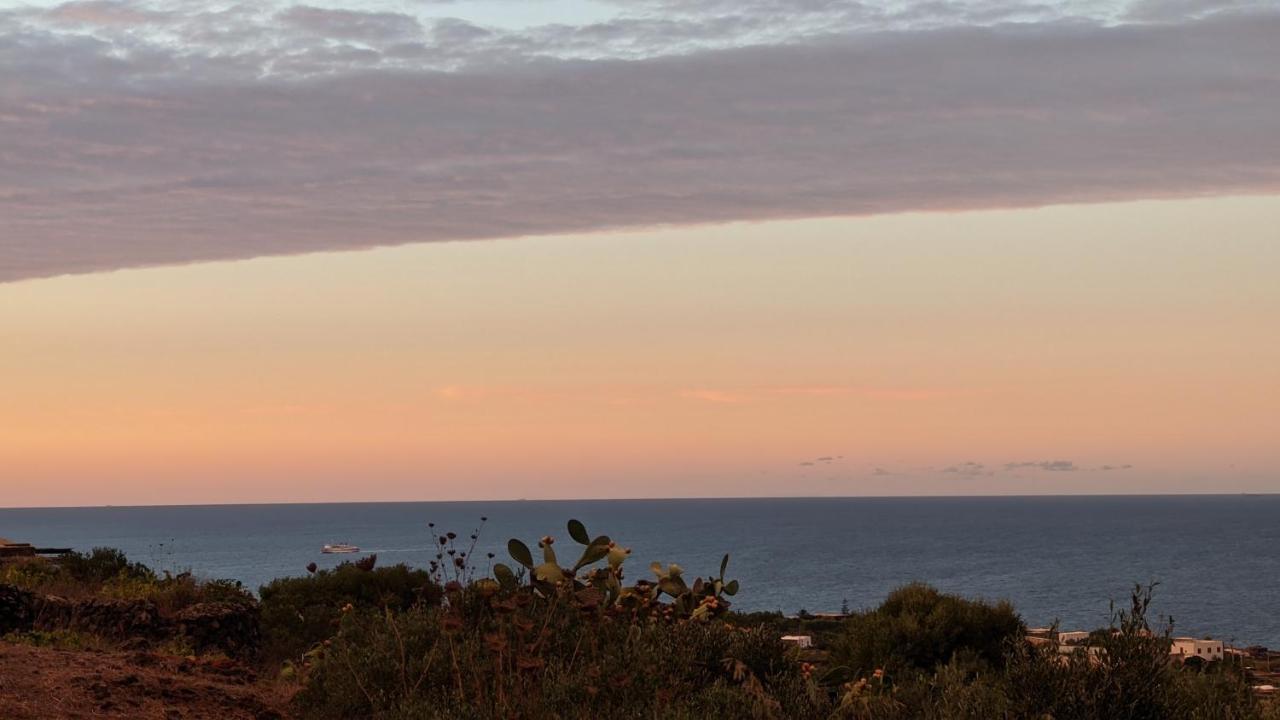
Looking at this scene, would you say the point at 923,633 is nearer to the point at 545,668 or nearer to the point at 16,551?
the point at 545,668

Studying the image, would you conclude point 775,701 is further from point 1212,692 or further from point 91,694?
point 91,694

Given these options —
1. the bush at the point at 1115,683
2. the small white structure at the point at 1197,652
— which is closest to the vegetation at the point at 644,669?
the bush at the point at 1115,683

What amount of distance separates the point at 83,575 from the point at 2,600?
6.60 metres

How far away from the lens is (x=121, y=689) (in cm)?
993

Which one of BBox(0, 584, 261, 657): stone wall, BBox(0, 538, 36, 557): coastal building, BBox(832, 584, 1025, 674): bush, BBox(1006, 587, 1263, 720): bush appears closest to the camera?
BBox(1006, 587, 1263, 720): bush

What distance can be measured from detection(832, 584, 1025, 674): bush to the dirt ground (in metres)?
10.1

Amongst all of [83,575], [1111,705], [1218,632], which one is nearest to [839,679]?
[1111,705]

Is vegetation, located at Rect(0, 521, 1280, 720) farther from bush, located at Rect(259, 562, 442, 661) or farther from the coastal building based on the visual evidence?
the coastal building

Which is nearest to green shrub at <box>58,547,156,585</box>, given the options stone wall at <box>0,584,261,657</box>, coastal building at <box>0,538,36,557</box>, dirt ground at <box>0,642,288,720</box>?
coastal building at <box>0,538,36,557</box>

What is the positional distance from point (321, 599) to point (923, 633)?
362 inches

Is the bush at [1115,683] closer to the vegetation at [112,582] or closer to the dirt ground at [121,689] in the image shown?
the dirt ground at [121,689]

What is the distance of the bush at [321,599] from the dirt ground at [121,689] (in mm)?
4781

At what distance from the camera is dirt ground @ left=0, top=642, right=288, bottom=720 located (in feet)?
30.7

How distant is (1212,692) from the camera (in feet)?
26.7
